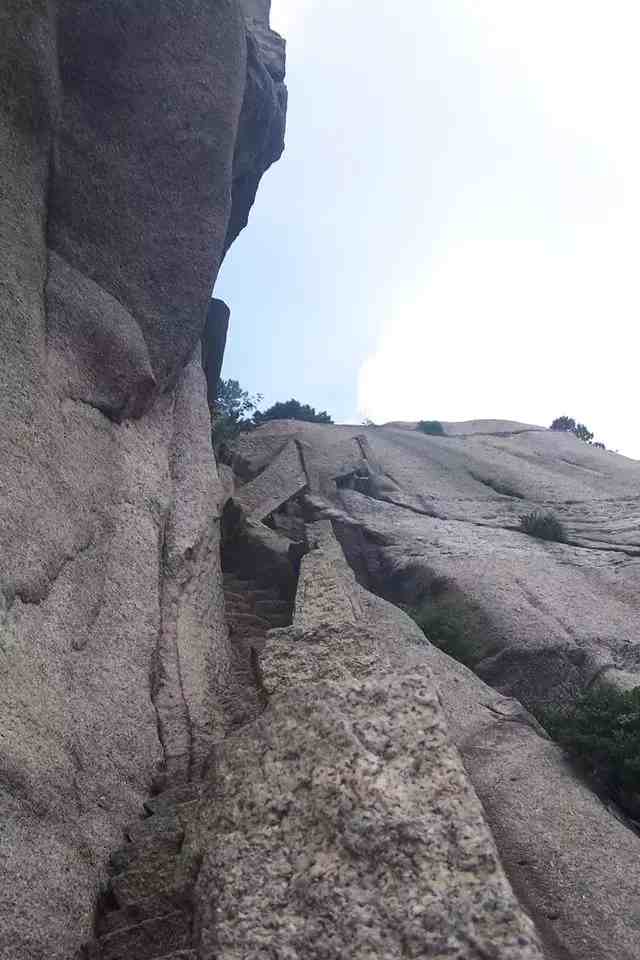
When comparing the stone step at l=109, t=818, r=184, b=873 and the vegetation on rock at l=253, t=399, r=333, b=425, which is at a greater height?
the vegetation on rock at l=253, t=399, r=333, b=425

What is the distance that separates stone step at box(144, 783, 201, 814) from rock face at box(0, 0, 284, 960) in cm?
12

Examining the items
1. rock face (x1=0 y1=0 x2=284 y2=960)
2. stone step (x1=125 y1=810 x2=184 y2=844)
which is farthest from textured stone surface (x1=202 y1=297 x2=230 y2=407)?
stone step (x1=125 y1=810 x2=184 y2=844)

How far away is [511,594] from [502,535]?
343 centimetres

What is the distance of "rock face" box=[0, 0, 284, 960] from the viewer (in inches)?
235

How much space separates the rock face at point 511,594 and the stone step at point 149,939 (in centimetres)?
223

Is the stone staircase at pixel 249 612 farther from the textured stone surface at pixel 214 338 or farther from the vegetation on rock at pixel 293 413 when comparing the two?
the vegetation on rock at pixel 293 413

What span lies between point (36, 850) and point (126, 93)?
926 centimetres

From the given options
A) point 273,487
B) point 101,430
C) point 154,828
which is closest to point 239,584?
point 101,430

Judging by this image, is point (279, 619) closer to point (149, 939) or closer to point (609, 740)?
point (609, 740)

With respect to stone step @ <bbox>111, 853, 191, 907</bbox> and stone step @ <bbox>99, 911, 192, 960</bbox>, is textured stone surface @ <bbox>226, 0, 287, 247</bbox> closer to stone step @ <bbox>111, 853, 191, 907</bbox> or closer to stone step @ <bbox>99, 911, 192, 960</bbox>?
stone step @ <bbox>111, 853, 191, 907</bbox>

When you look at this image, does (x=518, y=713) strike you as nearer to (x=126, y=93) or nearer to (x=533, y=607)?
(x=533, y=607)

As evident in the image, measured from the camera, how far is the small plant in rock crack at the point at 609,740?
306 inches

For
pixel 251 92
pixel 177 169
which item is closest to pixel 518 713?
pixel 177 169

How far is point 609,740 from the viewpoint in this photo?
7992 millimetres
